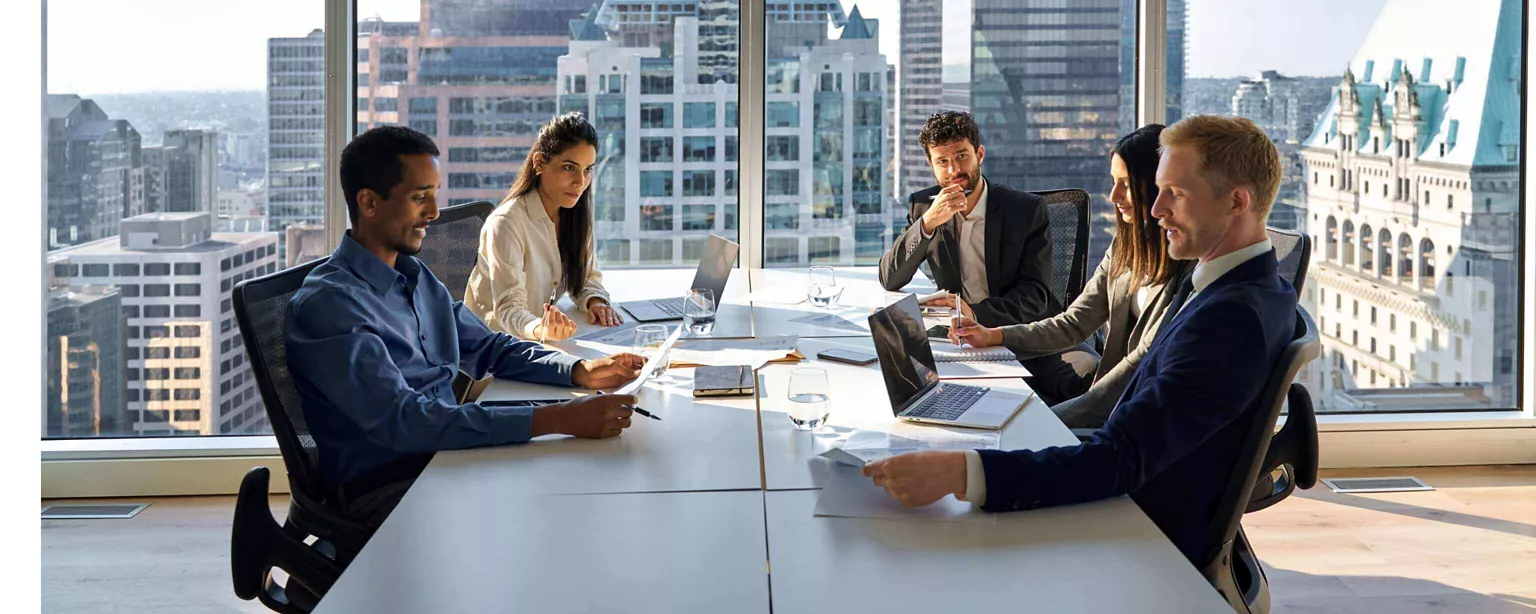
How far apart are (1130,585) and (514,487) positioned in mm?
950

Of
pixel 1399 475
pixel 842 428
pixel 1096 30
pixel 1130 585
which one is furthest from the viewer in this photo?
pixel 1096 30

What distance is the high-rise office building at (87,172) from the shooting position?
432cm

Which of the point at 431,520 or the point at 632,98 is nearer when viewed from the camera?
the point at 431,520

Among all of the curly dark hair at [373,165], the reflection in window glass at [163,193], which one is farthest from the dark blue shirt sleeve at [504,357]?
the reflection in window glass at [163,193]

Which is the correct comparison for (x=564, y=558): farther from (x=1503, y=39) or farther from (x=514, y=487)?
(x=1503, y=39)

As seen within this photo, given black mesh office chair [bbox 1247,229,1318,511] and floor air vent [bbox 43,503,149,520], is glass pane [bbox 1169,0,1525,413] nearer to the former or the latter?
black mesh office chair [bbox 1247,229,1318,511]

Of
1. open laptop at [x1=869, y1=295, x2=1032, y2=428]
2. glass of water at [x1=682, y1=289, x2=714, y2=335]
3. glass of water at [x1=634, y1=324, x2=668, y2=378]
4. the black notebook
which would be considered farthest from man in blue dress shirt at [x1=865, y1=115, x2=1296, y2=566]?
glass of water at [x1=682, y1=289, x2=714, y2=335]

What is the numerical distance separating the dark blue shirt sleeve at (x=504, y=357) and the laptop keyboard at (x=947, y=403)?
78 centimetres

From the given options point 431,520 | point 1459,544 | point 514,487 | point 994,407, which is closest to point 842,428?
point 994,407

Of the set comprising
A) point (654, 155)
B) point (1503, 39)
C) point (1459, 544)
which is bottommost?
point (1459, 544)

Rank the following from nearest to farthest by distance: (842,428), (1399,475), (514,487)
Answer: (514,487) → (842,428) → (1399,475)

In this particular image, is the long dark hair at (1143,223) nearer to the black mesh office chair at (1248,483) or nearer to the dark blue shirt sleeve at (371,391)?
the black mesh office chair at (1248,483)

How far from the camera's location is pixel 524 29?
15.4ft

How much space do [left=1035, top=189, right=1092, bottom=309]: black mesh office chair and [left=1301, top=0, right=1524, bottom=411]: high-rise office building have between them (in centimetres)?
116
